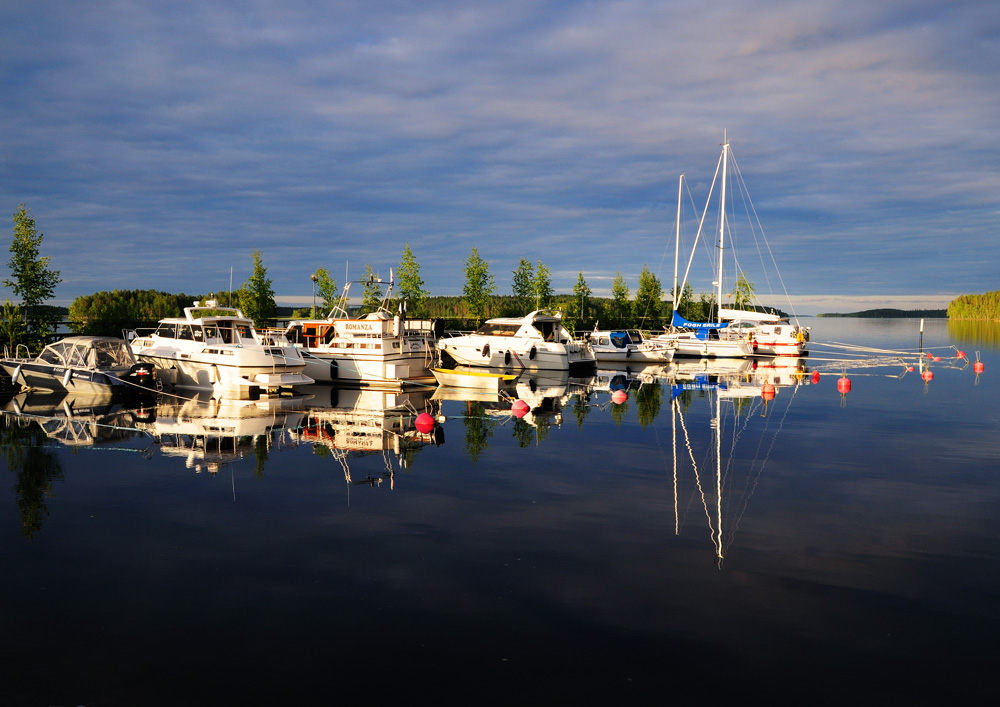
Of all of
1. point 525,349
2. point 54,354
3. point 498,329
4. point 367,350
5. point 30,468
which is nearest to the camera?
point 30,468

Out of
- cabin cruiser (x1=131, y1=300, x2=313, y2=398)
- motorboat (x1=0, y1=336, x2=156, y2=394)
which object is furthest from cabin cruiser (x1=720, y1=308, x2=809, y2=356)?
motorboat (x1=0, y1=336, x2=156, y2=394)

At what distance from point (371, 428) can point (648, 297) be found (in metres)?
73.8

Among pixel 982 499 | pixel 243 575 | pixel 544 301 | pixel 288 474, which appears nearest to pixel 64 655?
pixel 243 575

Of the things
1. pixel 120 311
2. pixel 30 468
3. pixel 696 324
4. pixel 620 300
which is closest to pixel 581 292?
pixel 620 300

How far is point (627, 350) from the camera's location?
163ft

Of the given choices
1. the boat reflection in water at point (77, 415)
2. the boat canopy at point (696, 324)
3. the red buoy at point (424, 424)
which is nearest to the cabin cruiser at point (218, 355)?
the boat reflection in water at point (77, 415)

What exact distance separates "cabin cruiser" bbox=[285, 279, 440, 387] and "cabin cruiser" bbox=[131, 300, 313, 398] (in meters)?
2.97

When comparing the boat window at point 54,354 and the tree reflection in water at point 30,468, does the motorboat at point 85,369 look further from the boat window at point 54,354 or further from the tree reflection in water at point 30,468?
the tree reflection in water at point 30,468

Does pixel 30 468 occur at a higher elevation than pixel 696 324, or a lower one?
lower

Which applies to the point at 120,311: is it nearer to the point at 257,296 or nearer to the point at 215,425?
the point at 257,296

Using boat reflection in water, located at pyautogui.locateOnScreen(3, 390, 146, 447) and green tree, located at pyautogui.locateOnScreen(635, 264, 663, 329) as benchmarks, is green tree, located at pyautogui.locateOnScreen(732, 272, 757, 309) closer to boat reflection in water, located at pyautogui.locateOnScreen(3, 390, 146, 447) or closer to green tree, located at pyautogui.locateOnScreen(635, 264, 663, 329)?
green tree, located at pyautogui.locateOnScreen(635, 264, 663, 329)

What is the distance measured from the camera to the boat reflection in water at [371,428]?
16.6 metres

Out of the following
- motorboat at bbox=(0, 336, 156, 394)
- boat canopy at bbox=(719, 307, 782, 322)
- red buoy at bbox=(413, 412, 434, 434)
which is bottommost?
red buoy at bbox=(413, 412, 434, 434)

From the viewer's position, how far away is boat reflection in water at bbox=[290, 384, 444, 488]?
1662 cm
